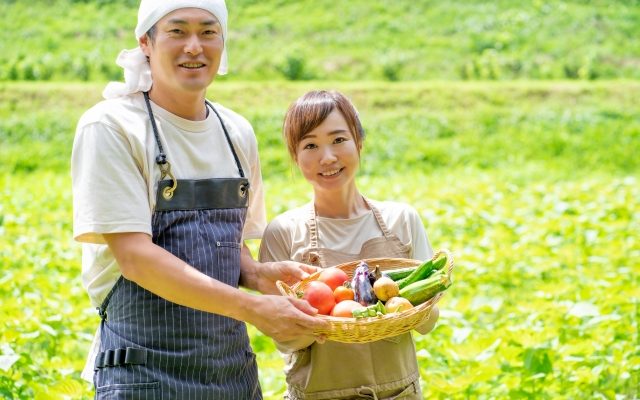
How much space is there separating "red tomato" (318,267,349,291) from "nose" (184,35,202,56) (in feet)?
2.23

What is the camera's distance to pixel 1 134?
13773mm

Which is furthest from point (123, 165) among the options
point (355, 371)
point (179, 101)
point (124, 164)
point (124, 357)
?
point (355, 371)

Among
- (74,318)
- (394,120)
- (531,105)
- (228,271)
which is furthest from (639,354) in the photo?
(531,105)

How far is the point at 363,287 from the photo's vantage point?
269 cm

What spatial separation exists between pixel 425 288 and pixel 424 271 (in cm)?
9

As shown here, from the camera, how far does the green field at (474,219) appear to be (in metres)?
4.12

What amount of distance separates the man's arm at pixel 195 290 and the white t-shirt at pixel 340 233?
536mm

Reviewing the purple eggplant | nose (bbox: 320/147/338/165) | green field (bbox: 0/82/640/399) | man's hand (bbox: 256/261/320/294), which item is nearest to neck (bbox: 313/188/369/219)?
nose (bbox: 320/147/338/165)

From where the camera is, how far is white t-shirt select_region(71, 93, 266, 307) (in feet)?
8.20

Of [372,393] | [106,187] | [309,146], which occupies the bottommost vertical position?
[372,393]

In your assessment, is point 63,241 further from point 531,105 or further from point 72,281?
point 531,105

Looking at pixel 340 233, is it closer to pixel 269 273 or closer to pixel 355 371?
pixel 269 273

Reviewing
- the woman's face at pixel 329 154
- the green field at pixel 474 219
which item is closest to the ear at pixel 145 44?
the woman's face at pixel 329 154

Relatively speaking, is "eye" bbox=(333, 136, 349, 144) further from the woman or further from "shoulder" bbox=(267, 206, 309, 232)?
"shoulder" bbox=(267, 206, 309, 232)
